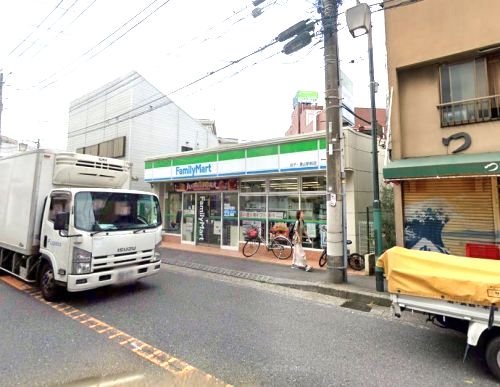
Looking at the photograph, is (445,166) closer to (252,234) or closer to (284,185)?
(284,185)

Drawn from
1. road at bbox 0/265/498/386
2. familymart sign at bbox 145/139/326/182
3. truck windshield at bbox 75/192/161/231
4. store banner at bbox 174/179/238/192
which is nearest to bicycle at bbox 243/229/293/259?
store banner at bbox 174/179/238/192

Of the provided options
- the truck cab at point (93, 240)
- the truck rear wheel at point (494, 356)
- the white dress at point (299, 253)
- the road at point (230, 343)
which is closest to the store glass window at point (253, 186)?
the white dress at point (299, 253)

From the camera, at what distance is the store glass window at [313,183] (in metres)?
10.7

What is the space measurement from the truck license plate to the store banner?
7.02m

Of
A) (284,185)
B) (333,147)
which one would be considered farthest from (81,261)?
(284,185)

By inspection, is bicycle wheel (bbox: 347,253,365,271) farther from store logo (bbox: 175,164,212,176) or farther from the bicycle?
store logo (bbox: 175,164,212,176)

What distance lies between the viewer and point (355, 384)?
3.44 m

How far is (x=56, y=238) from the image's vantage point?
628cm

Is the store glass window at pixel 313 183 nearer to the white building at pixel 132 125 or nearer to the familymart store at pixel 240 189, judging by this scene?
the familymart store at pixel 240 189

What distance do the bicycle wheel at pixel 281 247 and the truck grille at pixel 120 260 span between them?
206 inches

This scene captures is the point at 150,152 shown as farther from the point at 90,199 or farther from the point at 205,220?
the point at 90,199

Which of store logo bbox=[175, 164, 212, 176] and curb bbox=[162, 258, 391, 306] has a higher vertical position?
store logo bbox=[175, 164, 212, 176]

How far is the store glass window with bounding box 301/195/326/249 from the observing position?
1060 centimetres

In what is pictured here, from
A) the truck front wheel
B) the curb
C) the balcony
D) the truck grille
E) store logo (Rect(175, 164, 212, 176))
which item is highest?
the balcony
